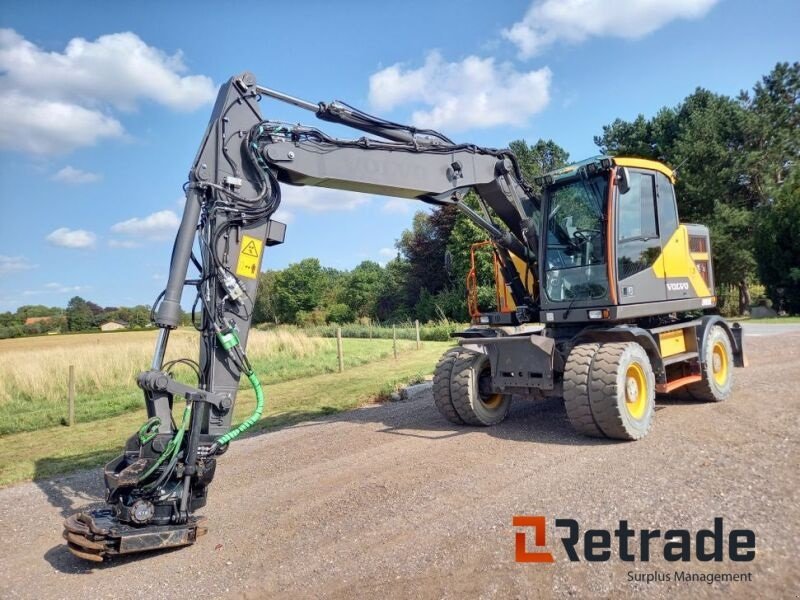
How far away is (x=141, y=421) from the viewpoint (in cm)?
1141

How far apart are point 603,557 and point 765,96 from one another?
1536 inches

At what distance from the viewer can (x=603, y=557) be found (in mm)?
3736

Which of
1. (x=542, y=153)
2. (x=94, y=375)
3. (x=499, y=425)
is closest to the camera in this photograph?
(x=499, y=425)

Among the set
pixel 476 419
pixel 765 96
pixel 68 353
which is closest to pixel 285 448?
pixel 476 419

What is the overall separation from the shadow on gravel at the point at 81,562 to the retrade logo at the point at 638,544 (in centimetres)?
284

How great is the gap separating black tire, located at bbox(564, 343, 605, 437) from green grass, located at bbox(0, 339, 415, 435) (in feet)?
33.0

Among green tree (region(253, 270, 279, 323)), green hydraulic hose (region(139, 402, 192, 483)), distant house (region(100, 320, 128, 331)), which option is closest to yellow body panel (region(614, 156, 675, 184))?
green hydraulic hose (region(139, 402, 192, 483))

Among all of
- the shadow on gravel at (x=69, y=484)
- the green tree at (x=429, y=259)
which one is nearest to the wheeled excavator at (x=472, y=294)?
the shadow on gravel at (x=69, y=484)

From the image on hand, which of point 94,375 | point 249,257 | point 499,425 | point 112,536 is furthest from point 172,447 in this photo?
point 94,375

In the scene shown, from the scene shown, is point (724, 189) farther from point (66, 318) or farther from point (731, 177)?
point (66, 318)

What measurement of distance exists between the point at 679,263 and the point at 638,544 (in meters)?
5.25

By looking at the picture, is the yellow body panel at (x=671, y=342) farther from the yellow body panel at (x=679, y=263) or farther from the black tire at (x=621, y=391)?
the black tire at (x=621, y=391)

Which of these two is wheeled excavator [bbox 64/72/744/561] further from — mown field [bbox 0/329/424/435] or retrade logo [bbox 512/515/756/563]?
mown field [bbox 0/329/424/435]

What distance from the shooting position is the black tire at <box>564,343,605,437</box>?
6.41 metres
